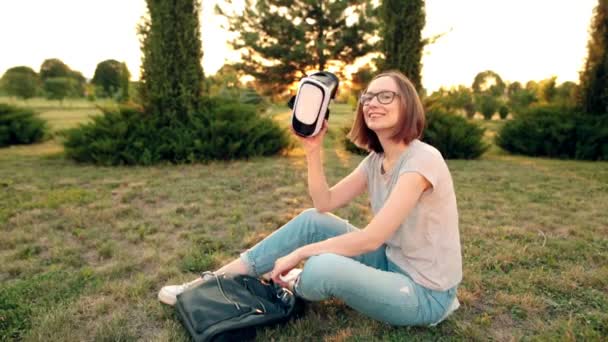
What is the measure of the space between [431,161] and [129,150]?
6.26 metres

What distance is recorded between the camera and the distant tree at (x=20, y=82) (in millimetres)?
17141

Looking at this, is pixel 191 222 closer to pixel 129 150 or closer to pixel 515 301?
pixel 515 301

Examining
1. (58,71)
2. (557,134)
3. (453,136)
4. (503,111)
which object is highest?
(58,71)

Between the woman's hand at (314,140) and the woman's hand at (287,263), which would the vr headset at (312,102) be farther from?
the woman's hand at (287,263)

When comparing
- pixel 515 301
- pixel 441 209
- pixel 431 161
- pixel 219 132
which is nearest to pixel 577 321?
pixel 515 301

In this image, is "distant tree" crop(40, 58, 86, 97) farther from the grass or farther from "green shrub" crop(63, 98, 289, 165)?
the grass

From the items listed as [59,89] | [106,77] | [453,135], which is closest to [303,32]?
[453,135]

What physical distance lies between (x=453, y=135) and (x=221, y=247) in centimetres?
638

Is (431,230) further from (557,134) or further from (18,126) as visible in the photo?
(18,126)

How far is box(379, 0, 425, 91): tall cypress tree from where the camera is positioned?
823 cm

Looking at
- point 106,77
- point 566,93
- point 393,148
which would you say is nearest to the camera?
point 393,148

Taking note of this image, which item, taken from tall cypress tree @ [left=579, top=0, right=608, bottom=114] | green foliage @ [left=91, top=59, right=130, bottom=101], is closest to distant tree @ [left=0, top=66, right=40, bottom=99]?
green foliage @ [left=91, top=59, right=130, bottom=101]

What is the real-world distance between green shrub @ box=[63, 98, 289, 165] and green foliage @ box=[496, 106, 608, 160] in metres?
5.83

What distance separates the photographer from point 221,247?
10.8 ft
